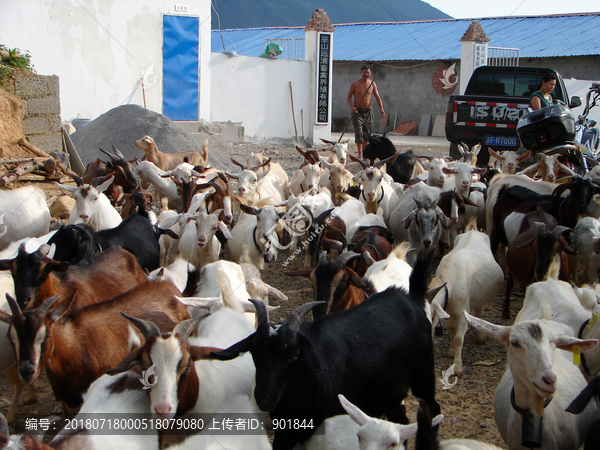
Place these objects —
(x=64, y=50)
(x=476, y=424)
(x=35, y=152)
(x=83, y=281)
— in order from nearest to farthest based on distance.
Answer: (x=476, y=424) < (x=83, y=281) < (x=35, y=152) < (x=64, y=50)

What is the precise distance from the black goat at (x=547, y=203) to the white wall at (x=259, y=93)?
39.5ft

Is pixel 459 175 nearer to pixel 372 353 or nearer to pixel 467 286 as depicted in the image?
pixel 467 286

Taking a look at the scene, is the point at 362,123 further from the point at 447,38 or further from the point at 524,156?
the point at 447,38

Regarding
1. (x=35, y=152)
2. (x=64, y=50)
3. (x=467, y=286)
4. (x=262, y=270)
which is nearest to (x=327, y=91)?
(x=64, y=50)

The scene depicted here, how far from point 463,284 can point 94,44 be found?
11.6 metres

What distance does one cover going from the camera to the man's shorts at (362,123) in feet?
42.7

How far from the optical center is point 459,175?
7609 mm

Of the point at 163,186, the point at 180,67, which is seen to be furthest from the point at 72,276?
the point at 180,67

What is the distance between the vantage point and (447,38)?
25.2 metres

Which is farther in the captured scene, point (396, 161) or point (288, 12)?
point (288, 12)

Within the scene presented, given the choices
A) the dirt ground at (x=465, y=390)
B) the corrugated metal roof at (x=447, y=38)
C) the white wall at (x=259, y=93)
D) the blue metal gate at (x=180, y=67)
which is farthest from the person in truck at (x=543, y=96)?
the corrugated metal roof at (x=447, y=38)

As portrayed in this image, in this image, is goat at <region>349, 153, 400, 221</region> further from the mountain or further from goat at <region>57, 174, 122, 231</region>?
the mountain

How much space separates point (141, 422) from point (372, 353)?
52.4 inches

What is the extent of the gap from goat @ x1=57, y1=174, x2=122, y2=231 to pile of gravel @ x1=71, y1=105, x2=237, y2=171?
16.8 ft
